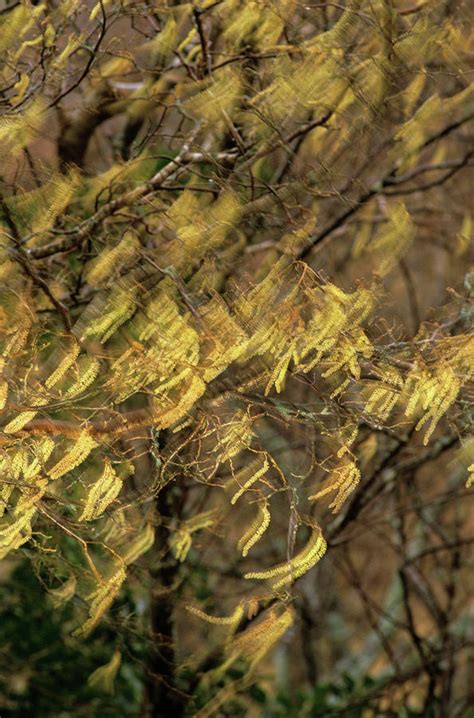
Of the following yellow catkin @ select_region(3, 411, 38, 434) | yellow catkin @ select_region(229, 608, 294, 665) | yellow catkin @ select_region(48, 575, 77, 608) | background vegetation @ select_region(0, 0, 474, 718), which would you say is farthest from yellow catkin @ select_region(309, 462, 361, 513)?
yellow catkin @ select_region(48, 575, 77, 608)

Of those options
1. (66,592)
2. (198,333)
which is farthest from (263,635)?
(198,333)

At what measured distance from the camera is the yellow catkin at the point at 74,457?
1.87 m

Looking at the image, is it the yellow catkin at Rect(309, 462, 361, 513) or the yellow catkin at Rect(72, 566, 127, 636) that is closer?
the yellow catkin at Rect(309, 462, 361, 513)

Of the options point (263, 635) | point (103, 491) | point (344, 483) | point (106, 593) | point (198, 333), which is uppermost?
point (198, 333)

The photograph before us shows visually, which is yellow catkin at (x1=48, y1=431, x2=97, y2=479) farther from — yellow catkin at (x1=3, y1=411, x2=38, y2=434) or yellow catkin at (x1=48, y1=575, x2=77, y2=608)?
yellow catkin at (x1=48, y1=575, x2=77, y2=608)

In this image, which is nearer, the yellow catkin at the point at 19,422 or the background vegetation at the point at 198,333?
the yellow catkin at the point at 19,422

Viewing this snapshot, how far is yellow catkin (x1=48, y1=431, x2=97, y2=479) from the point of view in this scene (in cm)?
187

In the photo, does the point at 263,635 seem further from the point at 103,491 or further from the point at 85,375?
the point at 85,375

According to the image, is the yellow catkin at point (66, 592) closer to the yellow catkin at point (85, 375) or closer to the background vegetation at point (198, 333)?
the background vegetation at point (198, 333)

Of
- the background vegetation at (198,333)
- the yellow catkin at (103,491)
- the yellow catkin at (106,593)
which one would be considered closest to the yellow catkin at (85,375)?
the background vegetation at (198,333)

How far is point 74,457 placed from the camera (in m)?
1.88

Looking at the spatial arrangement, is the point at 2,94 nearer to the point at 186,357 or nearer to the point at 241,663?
the point at 186,357

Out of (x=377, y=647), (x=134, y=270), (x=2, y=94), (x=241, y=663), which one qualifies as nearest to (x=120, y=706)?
(x=241, y=663)

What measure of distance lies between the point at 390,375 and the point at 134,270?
2.03 feet
